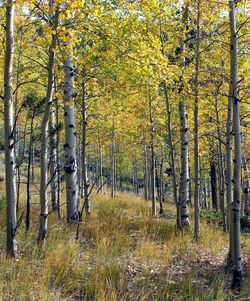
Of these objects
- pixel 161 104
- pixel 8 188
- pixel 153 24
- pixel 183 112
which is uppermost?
pixel 153 24

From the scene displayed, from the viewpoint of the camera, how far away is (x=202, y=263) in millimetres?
6363

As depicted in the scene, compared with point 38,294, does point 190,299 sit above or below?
below

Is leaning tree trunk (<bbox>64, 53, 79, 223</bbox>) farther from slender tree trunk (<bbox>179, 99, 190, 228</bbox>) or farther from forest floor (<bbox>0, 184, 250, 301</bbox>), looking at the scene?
slender tree trunk (<bbox>179, 99, 190, 228</bbox>)

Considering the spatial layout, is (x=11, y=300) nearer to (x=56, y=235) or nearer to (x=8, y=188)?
(x=8, y=188)

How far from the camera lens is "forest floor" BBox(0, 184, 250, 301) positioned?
404 cm

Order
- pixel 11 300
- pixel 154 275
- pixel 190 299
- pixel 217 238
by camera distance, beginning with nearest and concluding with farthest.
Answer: pixel 11 300
pixel 190 299
pixel 154 275
pixel 217 238

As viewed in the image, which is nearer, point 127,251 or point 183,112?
point 127,251

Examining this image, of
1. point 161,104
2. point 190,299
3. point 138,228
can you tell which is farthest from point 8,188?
point 161,104

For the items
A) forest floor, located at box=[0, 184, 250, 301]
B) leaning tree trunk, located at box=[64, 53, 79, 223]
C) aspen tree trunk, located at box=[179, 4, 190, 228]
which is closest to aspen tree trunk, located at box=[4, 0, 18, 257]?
forest floor, located at box=[0, 184, 250, 301]

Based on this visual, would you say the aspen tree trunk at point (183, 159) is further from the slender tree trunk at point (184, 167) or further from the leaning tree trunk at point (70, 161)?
the leaning tree trunk at point (70, 161)

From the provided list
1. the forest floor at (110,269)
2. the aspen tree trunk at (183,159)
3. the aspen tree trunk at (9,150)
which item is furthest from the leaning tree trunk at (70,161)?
the aspen tree trunk at (183,159)

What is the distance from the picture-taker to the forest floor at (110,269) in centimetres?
404

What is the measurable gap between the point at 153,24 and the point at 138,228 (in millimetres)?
5483

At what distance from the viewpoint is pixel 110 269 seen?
15.6ft
